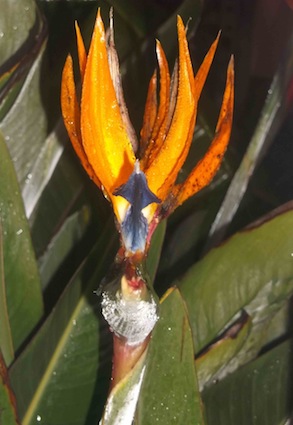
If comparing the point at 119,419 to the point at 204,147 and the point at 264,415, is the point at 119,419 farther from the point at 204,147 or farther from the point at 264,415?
the point at 204,147

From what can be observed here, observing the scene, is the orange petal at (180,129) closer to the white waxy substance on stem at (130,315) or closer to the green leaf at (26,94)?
the white waxy substance on stem at (130,315)

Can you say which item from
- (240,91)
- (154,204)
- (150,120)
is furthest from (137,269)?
(240,91)

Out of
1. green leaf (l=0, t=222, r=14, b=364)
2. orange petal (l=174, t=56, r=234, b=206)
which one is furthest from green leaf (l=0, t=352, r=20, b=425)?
orange petal (l=174, t=56, r=234, b=206)

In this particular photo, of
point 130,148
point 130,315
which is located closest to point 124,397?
point 130,315

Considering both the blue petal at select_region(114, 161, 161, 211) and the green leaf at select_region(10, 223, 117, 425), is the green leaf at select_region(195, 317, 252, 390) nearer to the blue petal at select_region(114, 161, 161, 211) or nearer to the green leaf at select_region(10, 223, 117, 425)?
the green leaf at select_region(10, 223, 117, 425)

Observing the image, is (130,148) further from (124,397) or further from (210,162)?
(124,397)

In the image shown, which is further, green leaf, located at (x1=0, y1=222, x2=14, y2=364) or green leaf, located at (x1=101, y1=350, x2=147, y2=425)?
green leaf, located at (x1=0, y1=222, x2=14, y2=364)
